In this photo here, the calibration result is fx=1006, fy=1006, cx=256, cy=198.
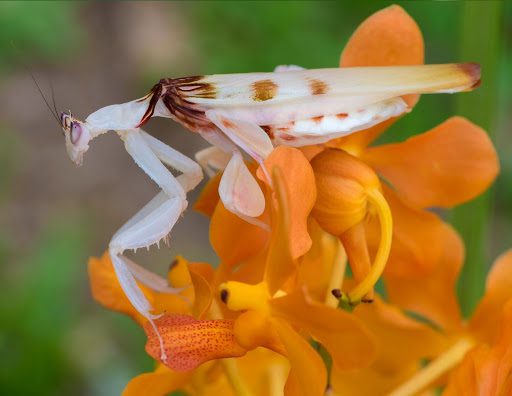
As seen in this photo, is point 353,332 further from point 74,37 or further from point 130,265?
point 74,37

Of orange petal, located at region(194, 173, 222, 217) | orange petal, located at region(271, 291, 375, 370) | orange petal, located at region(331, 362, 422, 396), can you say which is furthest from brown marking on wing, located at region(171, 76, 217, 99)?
orange petal, located at region(331, 362, 422, 396)

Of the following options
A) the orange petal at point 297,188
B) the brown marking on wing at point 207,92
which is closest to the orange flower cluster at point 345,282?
the orange petal at point 297,188

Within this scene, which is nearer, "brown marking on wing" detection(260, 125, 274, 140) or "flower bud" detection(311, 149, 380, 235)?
"flower bud" detection(311, 149, 380, 235)

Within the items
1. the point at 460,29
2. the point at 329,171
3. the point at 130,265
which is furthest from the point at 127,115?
the point at 460,29

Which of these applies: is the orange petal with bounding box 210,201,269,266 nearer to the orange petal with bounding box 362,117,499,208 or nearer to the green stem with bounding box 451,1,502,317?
the orange petal with bounding box 362,117,499,208

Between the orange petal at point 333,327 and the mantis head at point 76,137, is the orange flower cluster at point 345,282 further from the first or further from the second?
the mantis head at point 76,137
